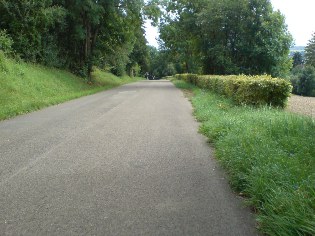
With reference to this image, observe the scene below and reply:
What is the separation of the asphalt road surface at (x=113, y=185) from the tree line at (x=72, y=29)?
47.5 ft

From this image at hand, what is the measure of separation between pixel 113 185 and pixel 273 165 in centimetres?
236

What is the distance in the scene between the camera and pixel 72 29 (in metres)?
28.1

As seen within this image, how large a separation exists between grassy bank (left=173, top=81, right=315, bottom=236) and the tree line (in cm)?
1679

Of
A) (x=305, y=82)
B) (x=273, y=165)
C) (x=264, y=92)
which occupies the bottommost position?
(x=305, y=82)

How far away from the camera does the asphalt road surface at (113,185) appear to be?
12.3 feet

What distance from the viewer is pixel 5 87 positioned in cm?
1523

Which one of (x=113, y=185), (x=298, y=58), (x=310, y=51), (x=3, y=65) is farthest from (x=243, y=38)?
(x=298, y=58)

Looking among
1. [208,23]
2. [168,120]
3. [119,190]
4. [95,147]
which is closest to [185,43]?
[208,23]

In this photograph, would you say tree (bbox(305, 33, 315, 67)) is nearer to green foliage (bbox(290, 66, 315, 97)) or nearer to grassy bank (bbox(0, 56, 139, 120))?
green foliage (bbox(290, 66, 315, 97))

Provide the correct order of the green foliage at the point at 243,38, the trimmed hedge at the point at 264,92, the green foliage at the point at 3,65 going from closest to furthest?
the trimmed hedge at the point at 264,92 < the green foliage at the point at 3,65 < the green foliage at the point at 243,38

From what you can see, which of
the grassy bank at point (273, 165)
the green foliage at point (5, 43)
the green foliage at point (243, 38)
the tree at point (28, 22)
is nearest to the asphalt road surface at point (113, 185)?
the grassy bank at point (273, 165)

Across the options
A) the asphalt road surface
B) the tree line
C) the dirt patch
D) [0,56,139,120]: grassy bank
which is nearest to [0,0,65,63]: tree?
the tree line

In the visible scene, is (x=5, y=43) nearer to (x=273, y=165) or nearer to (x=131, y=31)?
(x=131, y=31)

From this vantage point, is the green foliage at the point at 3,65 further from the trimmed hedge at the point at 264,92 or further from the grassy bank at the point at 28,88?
the trimmed hedge at the point at 264,92
